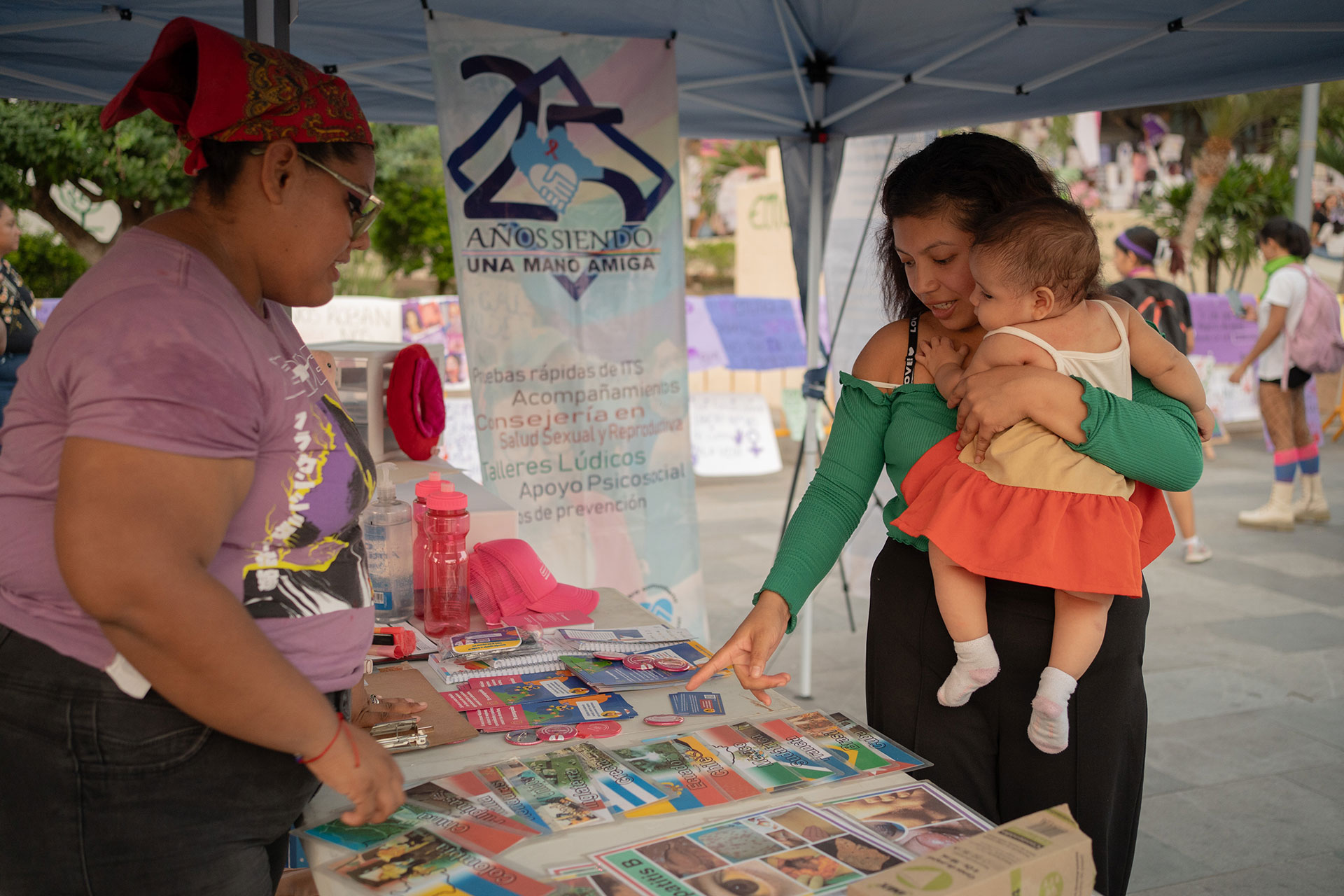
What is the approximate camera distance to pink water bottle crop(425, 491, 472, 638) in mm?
2107

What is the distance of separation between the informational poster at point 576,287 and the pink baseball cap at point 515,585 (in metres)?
1.29

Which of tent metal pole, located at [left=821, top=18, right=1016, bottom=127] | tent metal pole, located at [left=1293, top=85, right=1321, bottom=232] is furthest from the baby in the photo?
tent metal pole, located at [left=1293, top=85, right=1321, bottom=232]

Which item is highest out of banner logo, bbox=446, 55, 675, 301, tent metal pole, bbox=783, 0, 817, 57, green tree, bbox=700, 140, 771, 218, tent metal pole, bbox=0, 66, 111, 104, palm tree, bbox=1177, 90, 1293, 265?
green tree, bbox=700, 140, 771, 218

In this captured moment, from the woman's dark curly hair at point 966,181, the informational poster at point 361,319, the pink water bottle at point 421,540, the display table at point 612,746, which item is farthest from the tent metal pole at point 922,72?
the informational poster at point 361,319

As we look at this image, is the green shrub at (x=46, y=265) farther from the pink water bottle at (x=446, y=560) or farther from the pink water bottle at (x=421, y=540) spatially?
the pink water bottle at (x=446, y=560)

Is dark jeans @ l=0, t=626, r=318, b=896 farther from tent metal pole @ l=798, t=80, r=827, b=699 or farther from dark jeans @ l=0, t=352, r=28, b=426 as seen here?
dark jeans @ l=0, t=352, r=28, b=426

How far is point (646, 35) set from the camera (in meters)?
3.80

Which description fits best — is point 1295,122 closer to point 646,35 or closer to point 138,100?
point 646,35

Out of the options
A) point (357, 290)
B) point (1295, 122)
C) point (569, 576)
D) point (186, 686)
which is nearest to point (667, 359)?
point (569, 576)

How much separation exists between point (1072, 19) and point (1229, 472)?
300 inches

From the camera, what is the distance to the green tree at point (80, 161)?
10070 millimetres

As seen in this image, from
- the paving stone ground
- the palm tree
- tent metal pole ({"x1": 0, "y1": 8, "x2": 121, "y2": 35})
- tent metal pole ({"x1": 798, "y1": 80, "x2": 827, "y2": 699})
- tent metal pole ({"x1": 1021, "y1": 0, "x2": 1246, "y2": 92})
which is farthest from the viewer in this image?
the palm tree

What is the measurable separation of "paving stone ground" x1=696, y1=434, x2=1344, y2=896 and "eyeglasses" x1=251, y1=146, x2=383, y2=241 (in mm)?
2895

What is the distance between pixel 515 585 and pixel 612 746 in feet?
2.33
